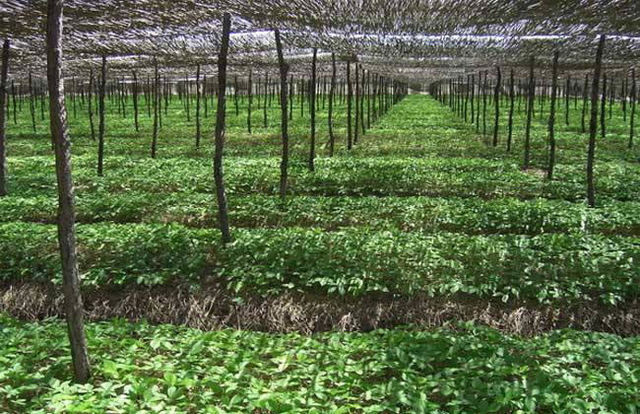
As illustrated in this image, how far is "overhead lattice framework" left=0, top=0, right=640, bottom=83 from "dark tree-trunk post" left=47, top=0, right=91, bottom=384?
4.69 meters

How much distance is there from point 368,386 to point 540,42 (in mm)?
13108

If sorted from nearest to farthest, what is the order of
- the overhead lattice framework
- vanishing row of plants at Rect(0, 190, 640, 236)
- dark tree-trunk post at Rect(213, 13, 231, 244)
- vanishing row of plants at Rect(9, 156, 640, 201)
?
the overhead lattice framework
dark tree-trunk post at Rect(213, 13, 231, 244)
vanishing row of plants at Rect(0, 190, 640, 236)
vanishing row of plants at Rect(9, 156, 640, 201)

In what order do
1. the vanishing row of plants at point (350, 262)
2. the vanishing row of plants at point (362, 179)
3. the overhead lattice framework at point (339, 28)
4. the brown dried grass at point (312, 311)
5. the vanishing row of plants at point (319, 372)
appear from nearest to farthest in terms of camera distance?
the vanishing row of plants at point (319, 372) → the brown dried grass at point (312, 311) → the vanishing row of plants at point (350, 262) → the overhead lattice framework at point (339, 28) → the vanishing row of plants at point (362, 179)

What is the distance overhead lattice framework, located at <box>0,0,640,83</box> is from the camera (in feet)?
34.3

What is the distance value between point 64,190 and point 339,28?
31.9 feet

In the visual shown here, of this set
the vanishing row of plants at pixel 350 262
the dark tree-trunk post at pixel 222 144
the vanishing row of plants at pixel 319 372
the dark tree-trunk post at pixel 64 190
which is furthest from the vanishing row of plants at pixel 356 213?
the dark tree-trunk post at pixel 64 190

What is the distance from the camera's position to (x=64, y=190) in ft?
17.7

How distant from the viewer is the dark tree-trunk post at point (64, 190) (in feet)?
17.5

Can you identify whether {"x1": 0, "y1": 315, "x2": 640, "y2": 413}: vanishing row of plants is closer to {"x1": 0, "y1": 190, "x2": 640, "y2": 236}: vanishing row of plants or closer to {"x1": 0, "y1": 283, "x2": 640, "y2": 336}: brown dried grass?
{"x1": 0, "y1": 283, "x2": 640, "y2": 336}: brown dried grass

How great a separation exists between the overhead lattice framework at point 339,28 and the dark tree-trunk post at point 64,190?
15.4 ft

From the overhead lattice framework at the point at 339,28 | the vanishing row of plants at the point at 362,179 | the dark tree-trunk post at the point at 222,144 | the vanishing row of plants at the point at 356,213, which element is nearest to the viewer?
the overhead lattice framework at the point at 339,28

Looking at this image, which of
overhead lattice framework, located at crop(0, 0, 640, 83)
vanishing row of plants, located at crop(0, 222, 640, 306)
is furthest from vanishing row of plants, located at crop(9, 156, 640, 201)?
vanishing row of plants, located at crop(0, 222, 640, 306)

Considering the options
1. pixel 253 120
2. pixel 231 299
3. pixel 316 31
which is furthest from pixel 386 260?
pixel 253 120

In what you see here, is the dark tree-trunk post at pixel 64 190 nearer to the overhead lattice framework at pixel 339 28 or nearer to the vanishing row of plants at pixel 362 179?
the overhead lattice framework at pixel 339 28
